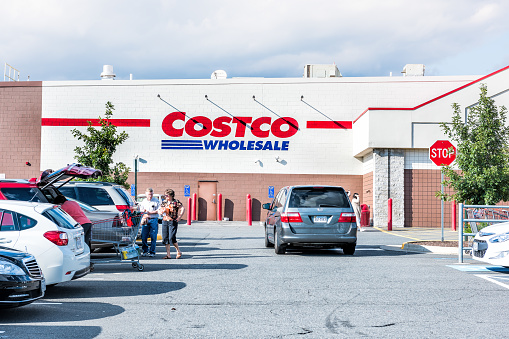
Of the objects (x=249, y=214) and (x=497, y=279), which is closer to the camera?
(x=497, y=279)

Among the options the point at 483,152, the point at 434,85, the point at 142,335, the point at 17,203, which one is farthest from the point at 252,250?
the point at 434,85

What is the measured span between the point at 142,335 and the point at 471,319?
3903 mm

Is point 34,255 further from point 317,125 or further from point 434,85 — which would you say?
point 434,85

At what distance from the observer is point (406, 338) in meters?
6.57

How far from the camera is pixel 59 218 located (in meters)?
9.30

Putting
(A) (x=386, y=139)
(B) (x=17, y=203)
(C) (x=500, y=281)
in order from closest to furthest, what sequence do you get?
(B) (x=17, y=203)
(C) (x=500, y=281)
(A) (x=386, y=139)

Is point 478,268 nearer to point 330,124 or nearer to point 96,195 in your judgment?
point 96,195

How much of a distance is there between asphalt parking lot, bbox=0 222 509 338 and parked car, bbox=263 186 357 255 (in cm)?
101

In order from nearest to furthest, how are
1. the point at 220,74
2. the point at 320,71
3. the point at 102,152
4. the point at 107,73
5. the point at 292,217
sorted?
the point at 292,217 < the point at 102,152 < the point at 220,74 < the point at 320,71 < the point at 107,73

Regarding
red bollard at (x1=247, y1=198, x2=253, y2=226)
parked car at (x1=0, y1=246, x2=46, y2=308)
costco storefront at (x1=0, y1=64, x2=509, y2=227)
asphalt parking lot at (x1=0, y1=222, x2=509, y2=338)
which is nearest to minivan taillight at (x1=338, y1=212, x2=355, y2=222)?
asphalt parking lot at (x1=0, y1=222, x2=509, y2=338)

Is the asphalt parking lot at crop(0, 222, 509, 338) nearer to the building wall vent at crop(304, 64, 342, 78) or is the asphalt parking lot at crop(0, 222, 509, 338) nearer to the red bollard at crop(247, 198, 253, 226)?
the red bollard at crop(247, 198, 253, 226)

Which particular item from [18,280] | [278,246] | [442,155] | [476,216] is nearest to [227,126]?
[442,155]

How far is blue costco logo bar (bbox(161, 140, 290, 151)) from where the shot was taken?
116 feet

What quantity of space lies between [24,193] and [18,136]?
27.2 m
